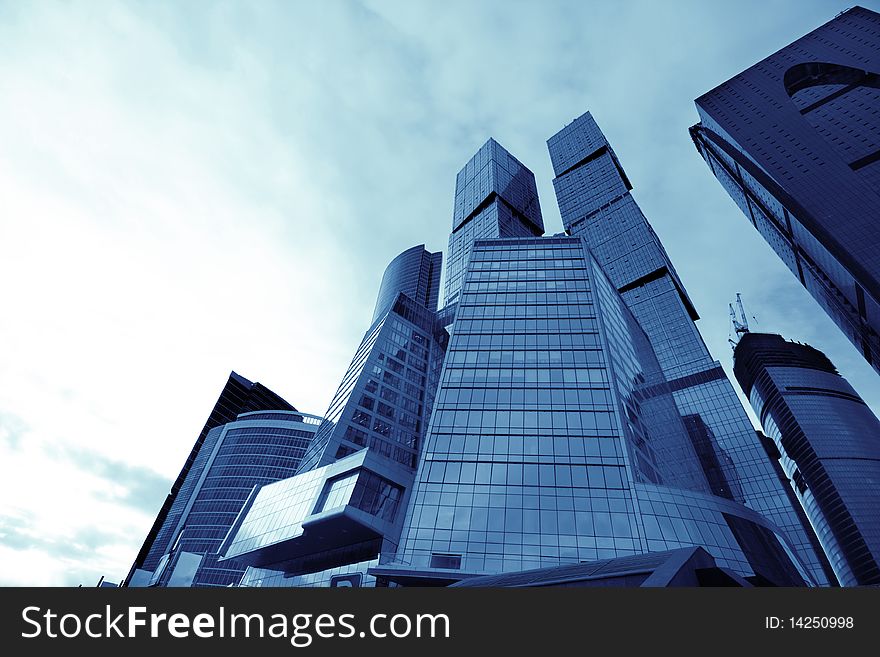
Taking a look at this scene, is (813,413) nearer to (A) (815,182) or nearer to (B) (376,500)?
(A) (815,182)

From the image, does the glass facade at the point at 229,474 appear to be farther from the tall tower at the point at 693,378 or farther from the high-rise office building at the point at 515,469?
the tall tower at the point at 693,378

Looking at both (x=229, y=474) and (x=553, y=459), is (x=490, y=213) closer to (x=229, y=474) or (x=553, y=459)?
(x=229, y=474)

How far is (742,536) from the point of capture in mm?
49438

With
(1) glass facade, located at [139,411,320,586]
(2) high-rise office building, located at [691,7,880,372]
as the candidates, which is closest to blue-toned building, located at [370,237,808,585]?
(2) high-rise office building, located at [691,7,880,372]

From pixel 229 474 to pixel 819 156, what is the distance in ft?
628

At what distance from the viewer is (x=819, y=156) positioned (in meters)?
135

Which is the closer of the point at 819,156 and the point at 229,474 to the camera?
the point at 819,156

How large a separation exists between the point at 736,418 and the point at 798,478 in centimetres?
10423

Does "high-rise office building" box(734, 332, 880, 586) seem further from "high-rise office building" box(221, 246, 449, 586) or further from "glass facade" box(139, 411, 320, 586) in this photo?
"glass facade" box(139, 411, 320, 586)

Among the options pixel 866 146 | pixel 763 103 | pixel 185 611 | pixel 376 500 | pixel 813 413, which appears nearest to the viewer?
pixel 185 611

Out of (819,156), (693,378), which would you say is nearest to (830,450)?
(693,378)

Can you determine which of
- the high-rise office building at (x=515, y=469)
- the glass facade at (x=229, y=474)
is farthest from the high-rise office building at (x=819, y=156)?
the glass facade at (x=229, y=474)

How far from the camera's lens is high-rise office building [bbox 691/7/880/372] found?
118 meters

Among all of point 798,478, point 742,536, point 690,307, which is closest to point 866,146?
point 690,307
